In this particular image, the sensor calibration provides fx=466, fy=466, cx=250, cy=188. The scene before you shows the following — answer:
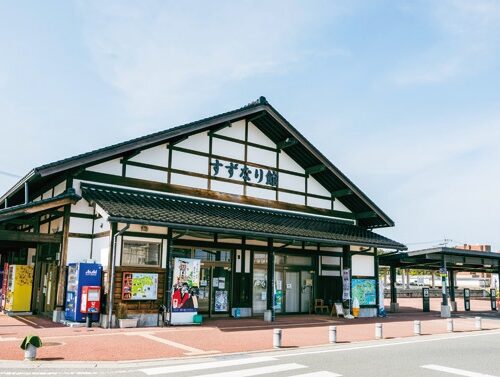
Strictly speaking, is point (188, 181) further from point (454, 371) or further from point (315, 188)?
point (454, 371)

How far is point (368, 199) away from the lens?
2094 centimetres

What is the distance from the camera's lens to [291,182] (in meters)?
20.1

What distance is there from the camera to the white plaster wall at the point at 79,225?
14630 mm

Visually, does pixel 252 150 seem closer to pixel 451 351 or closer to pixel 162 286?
pixel 162 286

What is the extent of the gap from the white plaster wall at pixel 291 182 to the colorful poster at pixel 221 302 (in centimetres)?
531

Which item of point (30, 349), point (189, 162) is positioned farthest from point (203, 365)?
point (189, 162)

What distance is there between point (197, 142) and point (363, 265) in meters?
9.24

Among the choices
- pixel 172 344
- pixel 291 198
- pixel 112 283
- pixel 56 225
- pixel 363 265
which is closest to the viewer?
pixel 172 344

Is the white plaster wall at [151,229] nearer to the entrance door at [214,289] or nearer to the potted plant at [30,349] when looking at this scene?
the entrance door at [214,289]

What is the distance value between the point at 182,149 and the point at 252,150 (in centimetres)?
321

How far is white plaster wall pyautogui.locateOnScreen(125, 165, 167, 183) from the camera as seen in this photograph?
1596 centimetres

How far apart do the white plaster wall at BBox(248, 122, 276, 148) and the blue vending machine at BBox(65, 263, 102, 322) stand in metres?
8.19

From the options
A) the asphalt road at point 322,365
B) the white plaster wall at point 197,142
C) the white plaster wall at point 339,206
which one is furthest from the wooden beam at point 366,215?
the asphalt road at point 322,365

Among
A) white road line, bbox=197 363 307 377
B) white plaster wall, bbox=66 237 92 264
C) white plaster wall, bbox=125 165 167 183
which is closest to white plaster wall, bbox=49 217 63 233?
white plaster wall, bbox=66 237 92 264
